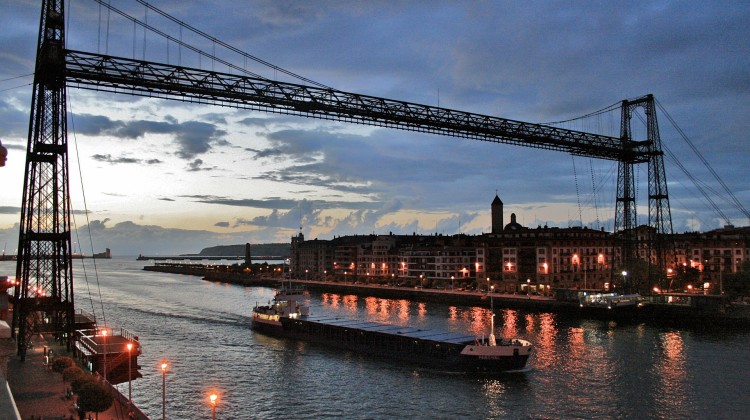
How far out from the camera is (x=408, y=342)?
31.5 m

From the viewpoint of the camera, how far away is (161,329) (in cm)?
4219

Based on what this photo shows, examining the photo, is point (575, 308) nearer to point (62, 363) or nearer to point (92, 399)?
point (62, 363)

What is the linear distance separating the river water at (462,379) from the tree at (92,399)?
265cm

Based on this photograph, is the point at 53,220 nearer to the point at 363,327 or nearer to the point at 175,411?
the point at 175,411

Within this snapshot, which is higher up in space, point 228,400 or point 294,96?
point 294,96

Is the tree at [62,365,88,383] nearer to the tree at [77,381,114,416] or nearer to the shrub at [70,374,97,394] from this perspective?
the shrub at [70,374,97,394]

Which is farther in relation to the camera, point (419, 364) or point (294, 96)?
point (294, 96)

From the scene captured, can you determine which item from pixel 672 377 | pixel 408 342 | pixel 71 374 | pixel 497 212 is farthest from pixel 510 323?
pixel 497 212

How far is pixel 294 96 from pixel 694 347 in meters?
25.9

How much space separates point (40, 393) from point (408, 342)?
58.6 feet

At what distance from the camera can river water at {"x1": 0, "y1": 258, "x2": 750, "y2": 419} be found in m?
21.9

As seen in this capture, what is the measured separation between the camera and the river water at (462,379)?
21.9 m

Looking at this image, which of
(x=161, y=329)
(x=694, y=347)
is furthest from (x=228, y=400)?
(x=694, y=347)

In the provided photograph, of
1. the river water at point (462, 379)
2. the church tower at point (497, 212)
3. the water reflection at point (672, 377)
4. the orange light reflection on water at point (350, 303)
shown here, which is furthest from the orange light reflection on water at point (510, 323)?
the church tower at point (497, 212)
